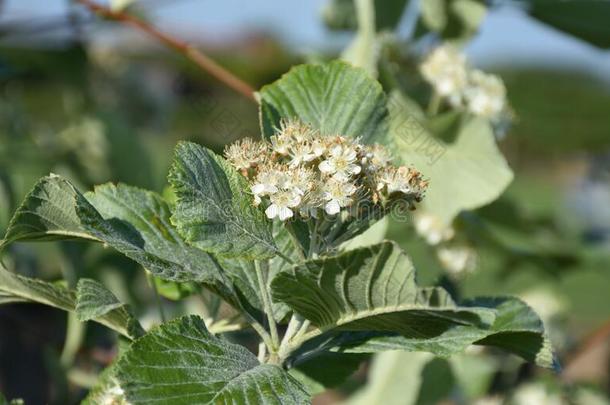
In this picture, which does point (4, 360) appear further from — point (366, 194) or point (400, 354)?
point (366, 194)

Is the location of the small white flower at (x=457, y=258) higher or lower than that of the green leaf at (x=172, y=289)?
lower

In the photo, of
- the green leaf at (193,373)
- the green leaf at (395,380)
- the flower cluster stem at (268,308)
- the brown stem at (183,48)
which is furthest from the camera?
the green leaf at (395,380)

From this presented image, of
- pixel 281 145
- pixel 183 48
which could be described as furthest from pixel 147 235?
pixel 183 48

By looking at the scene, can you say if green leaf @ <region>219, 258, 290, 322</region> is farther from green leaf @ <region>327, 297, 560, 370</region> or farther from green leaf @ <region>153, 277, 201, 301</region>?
green leaf @ <region>153, 277, 201, 301</region>

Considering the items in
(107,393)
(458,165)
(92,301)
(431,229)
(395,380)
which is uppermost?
(92,301)

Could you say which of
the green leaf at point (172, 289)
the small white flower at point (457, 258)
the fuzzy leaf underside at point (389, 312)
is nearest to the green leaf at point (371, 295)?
the fuzzy leaf underside at point (389, 312)

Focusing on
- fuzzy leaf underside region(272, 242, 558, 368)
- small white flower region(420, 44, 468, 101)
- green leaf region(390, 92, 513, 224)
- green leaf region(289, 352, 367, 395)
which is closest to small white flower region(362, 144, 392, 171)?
fuzzy leaf underside region(272, 242, 558, 368)

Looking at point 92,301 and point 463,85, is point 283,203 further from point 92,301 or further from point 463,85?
point 463,85

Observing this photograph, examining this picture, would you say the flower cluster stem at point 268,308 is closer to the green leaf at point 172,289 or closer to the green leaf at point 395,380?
the green leaf at point 172,289
